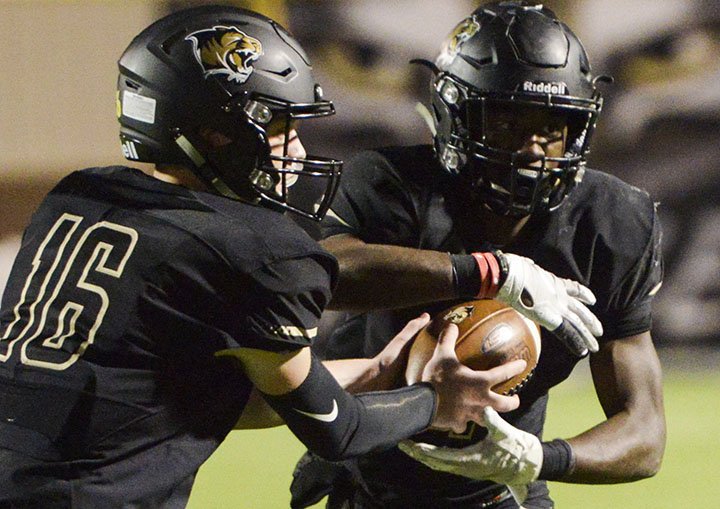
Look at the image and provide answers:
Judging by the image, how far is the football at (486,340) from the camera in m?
2.58

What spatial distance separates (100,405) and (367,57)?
3.47 m

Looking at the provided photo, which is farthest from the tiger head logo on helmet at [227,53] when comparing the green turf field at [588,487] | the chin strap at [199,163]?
the green turf field at [588,487]

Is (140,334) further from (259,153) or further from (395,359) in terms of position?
(395,359)

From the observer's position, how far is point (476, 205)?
9.44 ft

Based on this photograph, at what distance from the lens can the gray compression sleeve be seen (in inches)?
85.2

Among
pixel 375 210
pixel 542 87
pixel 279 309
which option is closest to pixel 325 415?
pixel 279 309

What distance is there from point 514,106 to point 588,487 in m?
1.93

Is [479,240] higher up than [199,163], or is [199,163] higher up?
[199,163]

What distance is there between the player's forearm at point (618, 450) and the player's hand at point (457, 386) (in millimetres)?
331

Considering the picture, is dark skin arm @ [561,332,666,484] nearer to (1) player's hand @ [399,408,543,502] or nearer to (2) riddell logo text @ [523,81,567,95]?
(1) player's hand @ [399,408,543,502]

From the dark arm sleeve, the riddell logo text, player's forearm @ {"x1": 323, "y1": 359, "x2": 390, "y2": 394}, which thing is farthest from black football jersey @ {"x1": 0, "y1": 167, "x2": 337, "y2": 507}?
the dark arm sleeve

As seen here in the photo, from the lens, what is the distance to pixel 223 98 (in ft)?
7.41

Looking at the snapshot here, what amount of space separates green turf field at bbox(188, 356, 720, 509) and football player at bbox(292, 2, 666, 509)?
125cm

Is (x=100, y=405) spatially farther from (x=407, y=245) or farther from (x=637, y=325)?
(x=637, y=325)
